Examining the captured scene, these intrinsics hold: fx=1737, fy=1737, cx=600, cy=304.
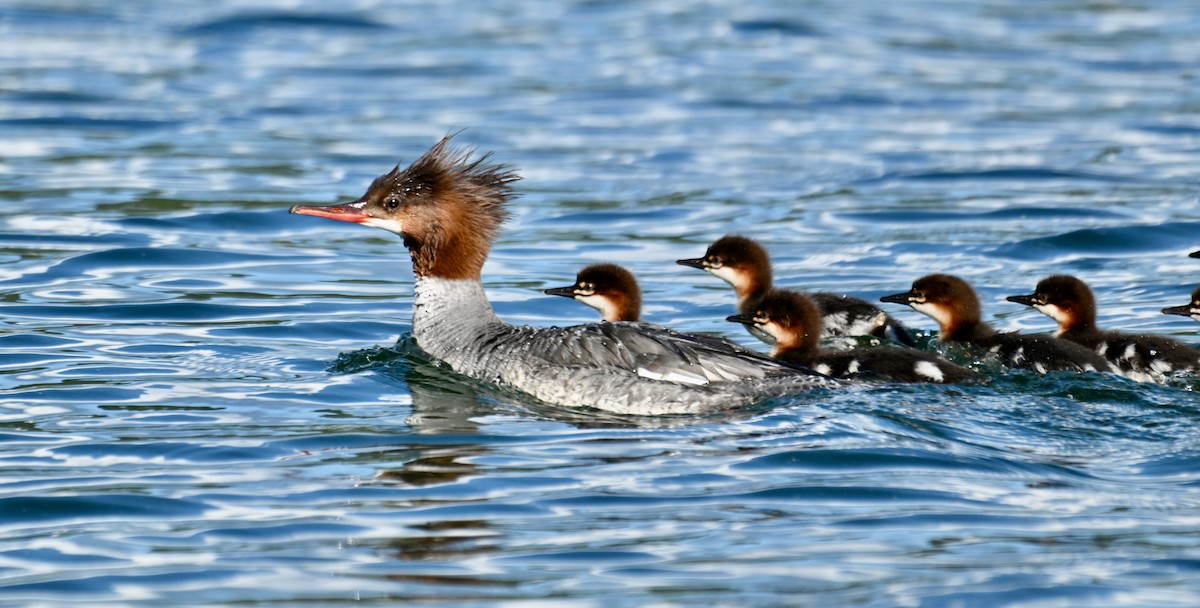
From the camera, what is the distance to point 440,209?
894 centimetres

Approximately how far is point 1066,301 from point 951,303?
1.91ft

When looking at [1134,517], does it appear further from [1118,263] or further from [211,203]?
[211,203]

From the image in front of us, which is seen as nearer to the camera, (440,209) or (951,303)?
(440,209)

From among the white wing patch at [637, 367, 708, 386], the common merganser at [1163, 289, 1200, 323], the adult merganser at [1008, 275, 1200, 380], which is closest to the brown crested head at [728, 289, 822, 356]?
the white wing patch at [637, 367, 708, 386]

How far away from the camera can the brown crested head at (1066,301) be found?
8.93 m

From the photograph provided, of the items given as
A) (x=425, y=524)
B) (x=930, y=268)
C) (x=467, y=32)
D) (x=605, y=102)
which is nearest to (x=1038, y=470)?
(x=425, y=524)

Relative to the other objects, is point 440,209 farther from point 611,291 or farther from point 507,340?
point 611,291

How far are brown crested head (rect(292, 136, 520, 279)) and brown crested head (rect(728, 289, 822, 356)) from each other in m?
1.45

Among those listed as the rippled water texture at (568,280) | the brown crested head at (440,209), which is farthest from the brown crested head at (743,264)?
the brown crested head at (440,209)

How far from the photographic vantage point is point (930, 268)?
38.4 feet

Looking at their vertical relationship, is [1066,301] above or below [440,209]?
below

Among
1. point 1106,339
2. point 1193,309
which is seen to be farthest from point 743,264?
point 1193,309

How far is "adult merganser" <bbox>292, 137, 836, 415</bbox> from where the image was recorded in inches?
310

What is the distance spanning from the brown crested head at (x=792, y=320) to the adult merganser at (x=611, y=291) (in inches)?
31.0
